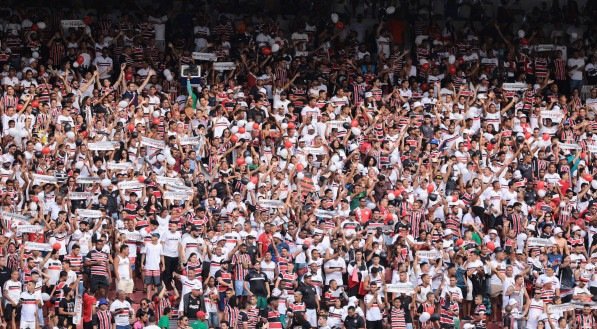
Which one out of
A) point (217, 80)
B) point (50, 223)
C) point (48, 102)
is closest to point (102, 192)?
point (50, 223)

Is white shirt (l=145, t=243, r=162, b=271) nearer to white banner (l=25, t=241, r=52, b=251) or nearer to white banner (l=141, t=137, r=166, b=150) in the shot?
white banner (l=25, t=241, r=52, b=251)

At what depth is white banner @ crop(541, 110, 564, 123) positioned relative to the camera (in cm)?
3744

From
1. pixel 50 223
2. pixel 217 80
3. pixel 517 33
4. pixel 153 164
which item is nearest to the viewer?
pixel 50 223

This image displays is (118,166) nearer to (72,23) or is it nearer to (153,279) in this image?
(153,279)

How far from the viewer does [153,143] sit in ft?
111

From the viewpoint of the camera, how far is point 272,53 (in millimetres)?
38500

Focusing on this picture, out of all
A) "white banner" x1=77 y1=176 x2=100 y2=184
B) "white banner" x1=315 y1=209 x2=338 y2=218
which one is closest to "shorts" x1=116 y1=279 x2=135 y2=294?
"white banner" x1=77 y1=176 x2=100 y2=184

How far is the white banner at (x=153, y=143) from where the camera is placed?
111ft

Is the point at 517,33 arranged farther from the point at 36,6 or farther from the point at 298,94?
the point at 36,6

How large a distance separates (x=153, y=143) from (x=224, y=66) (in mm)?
4482

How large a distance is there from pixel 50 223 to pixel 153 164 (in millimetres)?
3055

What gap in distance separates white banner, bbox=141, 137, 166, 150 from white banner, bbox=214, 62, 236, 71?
410cm

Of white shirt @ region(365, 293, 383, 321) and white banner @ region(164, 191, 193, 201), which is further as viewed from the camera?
white banner @ region(164, 191, 193, 201)

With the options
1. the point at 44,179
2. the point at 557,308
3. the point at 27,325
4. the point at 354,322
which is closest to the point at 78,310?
the point at 27,325
